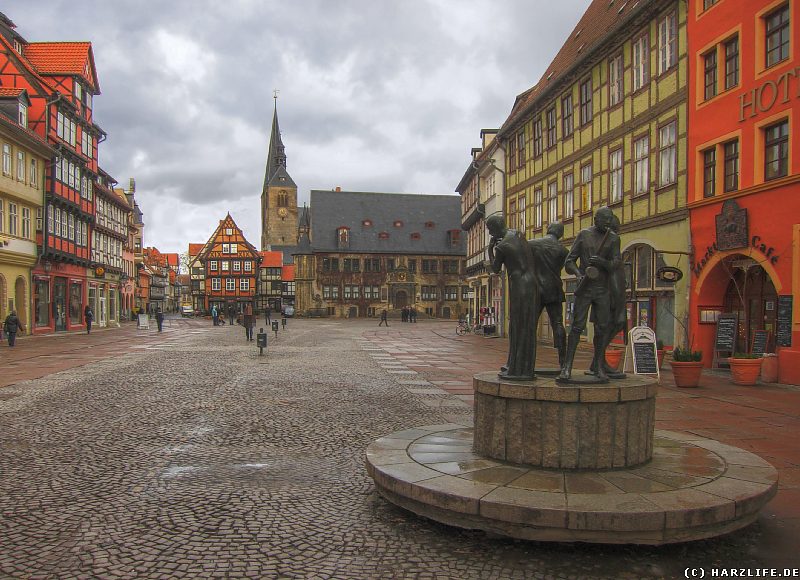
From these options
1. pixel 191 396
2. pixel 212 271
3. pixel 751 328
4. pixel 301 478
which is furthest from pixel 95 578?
pixel 212 271

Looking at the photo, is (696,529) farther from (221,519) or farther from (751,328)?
(751,328)

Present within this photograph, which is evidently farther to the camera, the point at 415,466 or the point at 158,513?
the point at 415,466

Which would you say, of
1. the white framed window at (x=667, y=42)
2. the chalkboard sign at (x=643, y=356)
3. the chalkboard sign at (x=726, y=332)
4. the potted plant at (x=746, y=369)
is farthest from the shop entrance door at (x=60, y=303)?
the potted plant at (x=746, y=369)

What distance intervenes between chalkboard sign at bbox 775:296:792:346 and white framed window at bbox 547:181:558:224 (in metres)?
12.8

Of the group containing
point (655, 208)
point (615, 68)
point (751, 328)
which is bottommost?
point (751, 328)

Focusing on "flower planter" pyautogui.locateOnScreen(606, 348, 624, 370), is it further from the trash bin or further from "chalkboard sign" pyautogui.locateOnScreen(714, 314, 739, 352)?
"chalkboard sign" pyautogui.locateOnScreen(714, 314, 739, 352)

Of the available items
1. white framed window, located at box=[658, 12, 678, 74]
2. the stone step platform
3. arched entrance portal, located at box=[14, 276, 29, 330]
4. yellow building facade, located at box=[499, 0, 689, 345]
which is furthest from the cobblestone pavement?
arched entrance portal, located at box=[14, 276, 29, 330]

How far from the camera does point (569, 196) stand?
2516cm

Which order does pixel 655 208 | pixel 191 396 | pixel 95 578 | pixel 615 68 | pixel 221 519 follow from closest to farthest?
pixel 95 578 → pixel 221 519 → pixel 191 396 → pixel 655 208 → pixel 615 68

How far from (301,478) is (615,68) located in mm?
19429

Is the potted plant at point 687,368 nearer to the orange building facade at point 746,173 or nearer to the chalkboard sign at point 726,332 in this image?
the orange building facade at point 746,173

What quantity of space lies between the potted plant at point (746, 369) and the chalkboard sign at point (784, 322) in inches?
32.0

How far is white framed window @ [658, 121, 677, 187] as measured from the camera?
60.1 ft

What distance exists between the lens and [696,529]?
454 centimetres
